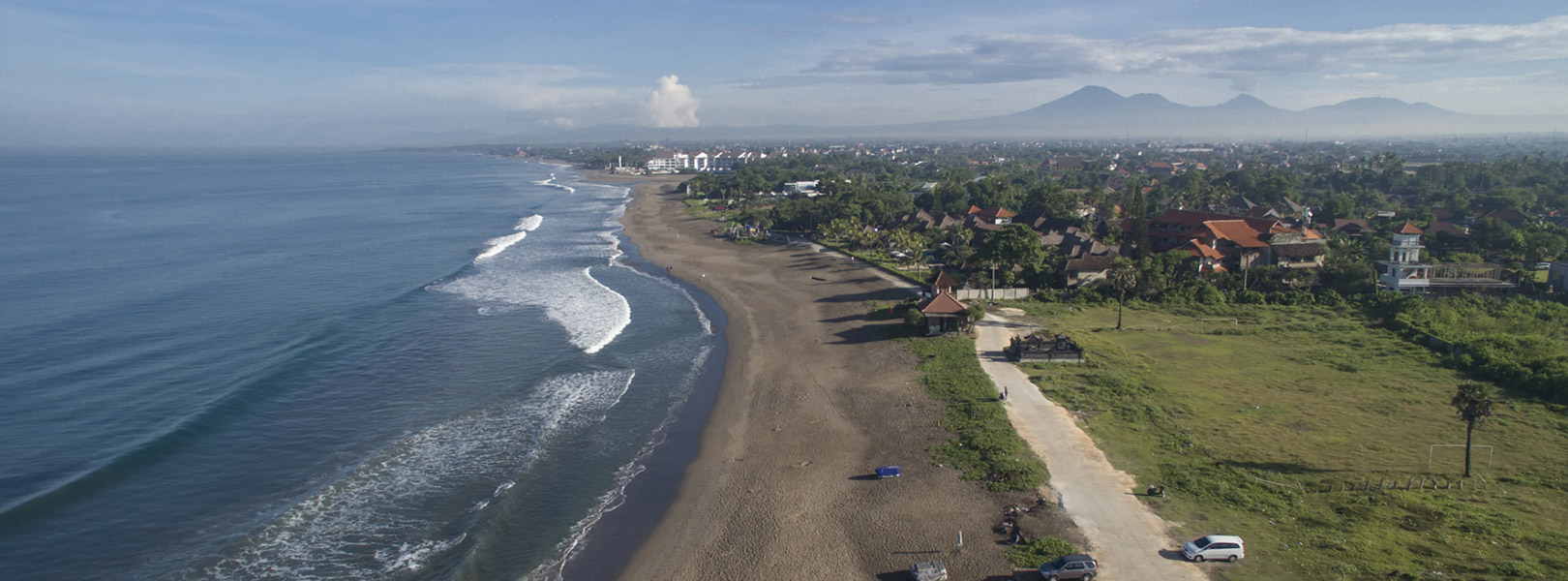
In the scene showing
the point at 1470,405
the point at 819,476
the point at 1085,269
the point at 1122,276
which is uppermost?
the point at 1122,276

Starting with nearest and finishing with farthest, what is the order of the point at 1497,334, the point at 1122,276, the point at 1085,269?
the point at 1497,334 → the point at 1122,276 → the point at 1085,269

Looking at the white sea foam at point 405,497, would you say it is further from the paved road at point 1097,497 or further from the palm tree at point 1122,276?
the palm tree at point 1122,276

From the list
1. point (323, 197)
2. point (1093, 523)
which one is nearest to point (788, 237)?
point (1093, 523)

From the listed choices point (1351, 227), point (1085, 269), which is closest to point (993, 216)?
point (1085, 269)

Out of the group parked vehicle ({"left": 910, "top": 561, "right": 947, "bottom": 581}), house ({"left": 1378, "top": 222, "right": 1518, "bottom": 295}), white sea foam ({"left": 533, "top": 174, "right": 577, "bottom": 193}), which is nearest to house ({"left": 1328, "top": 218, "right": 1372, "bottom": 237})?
house ({"left": 1378, "top": 222, "right": 1518, "bottom": 295})

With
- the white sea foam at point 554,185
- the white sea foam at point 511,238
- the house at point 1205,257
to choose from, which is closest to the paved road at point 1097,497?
the house at point 1205,257

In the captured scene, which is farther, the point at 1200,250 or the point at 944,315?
the point at 1200,250

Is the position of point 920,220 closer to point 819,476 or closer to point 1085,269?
point 1085,269
